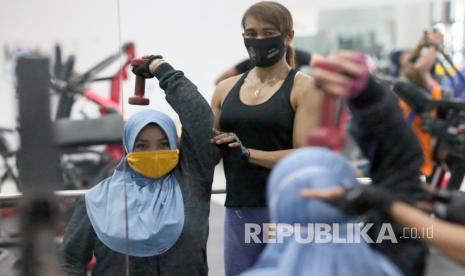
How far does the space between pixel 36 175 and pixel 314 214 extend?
38 centimetres

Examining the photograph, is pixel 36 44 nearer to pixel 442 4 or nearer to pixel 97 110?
pixel 97 110

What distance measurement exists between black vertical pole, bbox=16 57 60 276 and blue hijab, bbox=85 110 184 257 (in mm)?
743

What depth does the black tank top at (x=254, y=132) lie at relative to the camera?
186 centimetres

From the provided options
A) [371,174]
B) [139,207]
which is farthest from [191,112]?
[371,174]

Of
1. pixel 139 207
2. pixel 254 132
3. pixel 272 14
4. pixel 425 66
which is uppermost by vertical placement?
pixel 272 14

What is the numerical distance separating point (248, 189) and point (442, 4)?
1484mm

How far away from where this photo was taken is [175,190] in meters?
1.71

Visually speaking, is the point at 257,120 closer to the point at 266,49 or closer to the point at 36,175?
the point at 266,49

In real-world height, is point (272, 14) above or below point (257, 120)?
above

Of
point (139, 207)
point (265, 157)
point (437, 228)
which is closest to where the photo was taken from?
point (437, 228)

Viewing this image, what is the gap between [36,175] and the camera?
0.88 m

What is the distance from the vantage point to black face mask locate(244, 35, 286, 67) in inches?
72.6

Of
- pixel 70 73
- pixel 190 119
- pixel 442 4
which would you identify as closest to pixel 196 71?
pixel 190 119

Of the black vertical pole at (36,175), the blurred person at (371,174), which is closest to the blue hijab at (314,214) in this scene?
the blurred person at (371,174)
